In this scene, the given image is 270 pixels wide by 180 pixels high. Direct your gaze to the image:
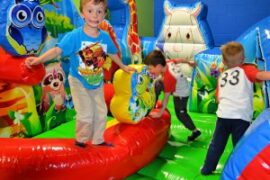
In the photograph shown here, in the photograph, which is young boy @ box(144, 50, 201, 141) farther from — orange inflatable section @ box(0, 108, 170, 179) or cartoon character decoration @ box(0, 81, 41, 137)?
cartoon character decoration @ box(0, 81, 41, 137)

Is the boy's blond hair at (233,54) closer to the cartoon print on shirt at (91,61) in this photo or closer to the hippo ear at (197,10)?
the cartoon print on shirt at (91,61)

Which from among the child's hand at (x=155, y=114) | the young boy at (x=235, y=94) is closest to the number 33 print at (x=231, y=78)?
the young boy at (x=235, y=94)

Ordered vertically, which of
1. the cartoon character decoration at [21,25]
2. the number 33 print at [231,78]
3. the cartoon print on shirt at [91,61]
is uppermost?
the cartoon character decoration at [21,25]

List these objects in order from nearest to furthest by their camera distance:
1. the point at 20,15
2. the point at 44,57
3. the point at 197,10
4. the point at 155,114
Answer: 1. the point at 44,57
2. the point at 20,15
3. the point at 155,114
4. the point at 197,10

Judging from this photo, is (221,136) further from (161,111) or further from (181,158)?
(161,111)

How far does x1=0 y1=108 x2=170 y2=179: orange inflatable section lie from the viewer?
5.98ft

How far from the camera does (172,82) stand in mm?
2479

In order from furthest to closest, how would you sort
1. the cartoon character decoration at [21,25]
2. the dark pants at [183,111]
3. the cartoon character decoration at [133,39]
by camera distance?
the cartoon character decoration at [133,39]
the dark pants at [183,111]
the cartoon character decoration at [21,25]

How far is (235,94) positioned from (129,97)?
0.66 m

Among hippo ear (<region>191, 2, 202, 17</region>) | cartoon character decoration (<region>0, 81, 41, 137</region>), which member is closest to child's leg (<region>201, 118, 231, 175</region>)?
cartoon character decoration (<region>0, 81, 41, 137</region>)

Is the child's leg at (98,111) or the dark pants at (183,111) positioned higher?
the child's leg at (98,111)

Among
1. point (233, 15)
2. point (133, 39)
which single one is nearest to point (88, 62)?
point (133, 39)

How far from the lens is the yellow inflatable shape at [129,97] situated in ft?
7.40

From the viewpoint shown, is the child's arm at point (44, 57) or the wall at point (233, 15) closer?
the child's arm at point (44, 57)
